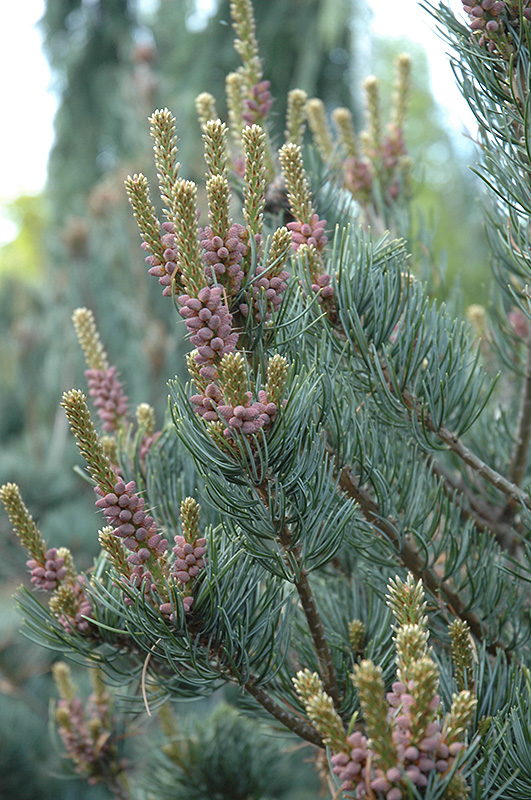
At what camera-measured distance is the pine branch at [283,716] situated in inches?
23.4

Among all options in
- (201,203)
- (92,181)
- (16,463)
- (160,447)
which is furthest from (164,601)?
(92,181)

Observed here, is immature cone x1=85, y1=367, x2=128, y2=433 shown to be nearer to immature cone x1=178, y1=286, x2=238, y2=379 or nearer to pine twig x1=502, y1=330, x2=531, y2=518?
immature cone x1=178, y1=286, x2=238, y2=379

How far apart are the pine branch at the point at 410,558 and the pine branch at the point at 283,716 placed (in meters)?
0.16

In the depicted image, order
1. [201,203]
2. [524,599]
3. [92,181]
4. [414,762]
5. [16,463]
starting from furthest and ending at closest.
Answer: [92,181] → [201,203] → [16,463] → [524,599] → [414,762]

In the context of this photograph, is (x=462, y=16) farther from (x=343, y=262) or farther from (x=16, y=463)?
(x=16, y=463)

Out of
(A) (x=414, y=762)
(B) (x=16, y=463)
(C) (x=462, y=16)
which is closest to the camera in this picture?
(A) (x=414, y=762)

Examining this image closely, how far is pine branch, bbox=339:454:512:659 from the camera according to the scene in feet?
2.04

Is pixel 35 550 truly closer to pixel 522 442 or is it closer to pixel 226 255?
pixel 226 255

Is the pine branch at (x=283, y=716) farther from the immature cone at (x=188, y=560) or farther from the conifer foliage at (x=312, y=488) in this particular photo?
the immature cone at (x=188, y=560)

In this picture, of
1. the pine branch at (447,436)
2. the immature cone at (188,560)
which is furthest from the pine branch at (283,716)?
the pine branch at (447,436)

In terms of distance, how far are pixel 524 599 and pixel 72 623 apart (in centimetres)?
45

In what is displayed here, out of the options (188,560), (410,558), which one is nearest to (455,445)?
(410,558)

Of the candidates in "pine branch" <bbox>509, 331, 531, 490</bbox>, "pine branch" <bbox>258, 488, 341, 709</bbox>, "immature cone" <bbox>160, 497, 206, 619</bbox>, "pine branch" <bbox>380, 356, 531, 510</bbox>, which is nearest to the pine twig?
"pine branch" <bbox>509, 331, 531, 490</bbox>

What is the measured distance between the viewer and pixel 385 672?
2.08 feet
